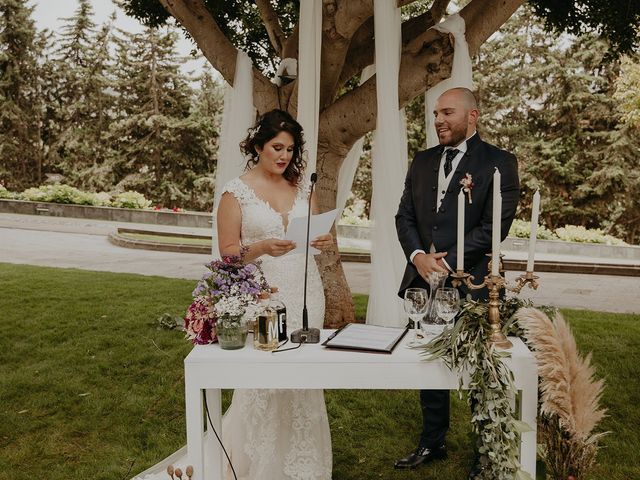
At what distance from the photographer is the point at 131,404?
13.3ft

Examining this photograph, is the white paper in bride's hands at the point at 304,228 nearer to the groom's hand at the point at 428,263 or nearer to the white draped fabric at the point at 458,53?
the groom's hand at the point at 428,263

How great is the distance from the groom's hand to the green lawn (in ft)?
3.76

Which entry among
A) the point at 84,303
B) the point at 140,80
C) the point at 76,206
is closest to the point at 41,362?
the point at 84,303

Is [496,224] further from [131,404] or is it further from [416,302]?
[131,404]

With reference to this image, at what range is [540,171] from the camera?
19688 mm

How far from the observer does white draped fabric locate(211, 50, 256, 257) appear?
5020mm

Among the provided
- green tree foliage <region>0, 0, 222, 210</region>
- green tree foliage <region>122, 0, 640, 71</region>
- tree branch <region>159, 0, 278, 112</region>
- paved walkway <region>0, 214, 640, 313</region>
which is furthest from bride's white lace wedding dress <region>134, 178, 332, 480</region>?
green tree foliage <region>0, 0, 222, 210</region>

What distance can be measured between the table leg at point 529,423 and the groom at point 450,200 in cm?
69

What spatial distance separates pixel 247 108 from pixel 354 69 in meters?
1.41

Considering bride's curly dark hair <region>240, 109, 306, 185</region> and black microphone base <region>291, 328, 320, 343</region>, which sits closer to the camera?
black microphone base <region>291, 328, 320, 343</region>

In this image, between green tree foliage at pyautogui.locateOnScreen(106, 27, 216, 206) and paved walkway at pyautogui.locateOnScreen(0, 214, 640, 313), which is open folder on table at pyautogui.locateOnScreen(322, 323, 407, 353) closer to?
paved walkway at pyautogui.locateOnScreen(0, 214, 640, 313)

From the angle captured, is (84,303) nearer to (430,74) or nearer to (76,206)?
(430,74)

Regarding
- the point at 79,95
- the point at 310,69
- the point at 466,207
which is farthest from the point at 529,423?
the point at 79,95

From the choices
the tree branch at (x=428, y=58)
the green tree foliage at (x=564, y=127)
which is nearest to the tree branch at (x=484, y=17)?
the tree branch at (x=428, y=58)
